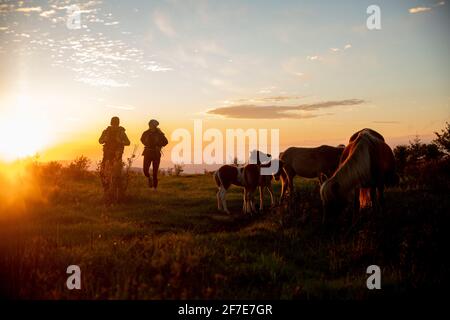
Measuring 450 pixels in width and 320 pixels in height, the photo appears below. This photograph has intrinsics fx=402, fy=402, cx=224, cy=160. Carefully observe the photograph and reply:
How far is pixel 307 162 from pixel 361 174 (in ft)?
21.2

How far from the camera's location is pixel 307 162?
52.5ft

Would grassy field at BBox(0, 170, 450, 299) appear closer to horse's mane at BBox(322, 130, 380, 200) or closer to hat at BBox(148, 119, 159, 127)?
horse's mane at BBox(322, 130, 380, 200)

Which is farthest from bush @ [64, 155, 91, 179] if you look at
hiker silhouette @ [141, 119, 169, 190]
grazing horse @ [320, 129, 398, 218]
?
grazing horse @ [320, 129, 398, 218]

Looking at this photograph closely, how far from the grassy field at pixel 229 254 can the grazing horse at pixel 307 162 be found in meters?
3.66

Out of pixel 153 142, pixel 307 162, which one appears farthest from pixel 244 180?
pixel 153 142

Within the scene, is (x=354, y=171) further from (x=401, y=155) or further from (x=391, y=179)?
(x=401, y=155)

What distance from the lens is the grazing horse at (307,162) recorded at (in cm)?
1570

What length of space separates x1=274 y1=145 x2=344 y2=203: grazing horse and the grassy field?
366 centimetres

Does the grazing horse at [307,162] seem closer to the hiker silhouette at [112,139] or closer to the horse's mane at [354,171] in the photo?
the horse's mane at [354,171]

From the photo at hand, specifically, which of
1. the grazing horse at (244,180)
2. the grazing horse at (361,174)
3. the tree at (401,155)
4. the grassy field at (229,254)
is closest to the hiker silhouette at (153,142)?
the grazing horse at (244,180)

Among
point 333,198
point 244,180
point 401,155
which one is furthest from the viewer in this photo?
point 401,155

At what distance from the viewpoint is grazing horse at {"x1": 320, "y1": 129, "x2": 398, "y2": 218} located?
361 inches

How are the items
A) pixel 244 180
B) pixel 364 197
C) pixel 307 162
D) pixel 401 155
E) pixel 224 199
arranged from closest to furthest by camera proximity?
pixel 364 197 → pixel 224 199 → pixel 244 180 → pixel 307 162 → pixel 401 155

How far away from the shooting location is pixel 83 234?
9570 millimetres
